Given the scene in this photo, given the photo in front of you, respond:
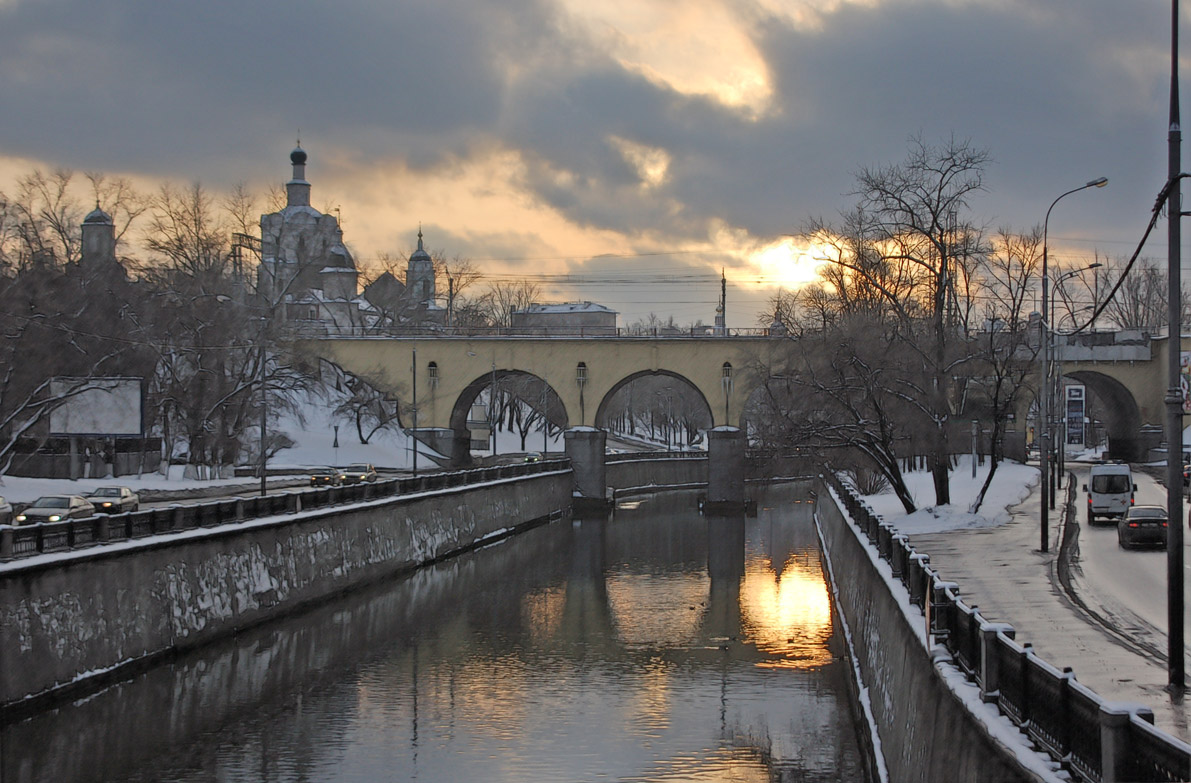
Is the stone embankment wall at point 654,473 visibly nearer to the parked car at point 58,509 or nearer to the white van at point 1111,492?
the white van at point 1111,492

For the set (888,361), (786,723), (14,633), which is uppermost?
(888,361)

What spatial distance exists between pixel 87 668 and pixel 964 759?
692 inches

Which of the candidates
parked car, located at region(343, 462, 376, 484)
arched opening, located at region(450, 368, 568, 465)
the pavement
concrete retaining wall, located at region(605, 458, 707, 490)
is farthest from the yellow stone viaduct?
the pavement

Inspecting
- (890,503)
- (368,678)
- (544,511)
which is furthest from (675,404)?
(368,678)

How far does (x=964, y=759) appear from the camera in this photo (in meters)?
11.1

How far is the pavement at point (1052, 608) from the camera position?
53.2ft

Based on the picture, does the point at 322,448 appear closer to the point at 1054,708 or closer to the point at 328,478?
the point at 328,478

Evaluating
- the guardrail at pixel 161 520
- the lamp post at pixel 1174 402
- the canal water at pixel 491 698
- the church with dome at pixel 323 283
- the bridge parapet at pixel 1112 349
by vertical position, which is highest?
the church with dome at pixel 323 283

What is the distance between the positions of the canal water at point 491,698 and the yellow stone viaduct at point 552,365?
103 feet

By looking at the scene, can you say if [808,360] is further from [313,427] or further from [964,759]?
[313,427]

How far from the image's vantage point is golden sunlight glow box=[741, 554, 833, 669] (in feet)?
100

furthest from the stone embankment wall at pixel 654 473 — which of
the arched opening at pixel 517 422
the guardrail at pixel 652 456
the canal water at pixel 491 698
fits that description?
Result: the canal water at pixel 491 698

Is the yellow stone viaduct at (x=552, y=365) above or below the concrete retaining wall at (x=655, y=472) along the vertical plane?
above

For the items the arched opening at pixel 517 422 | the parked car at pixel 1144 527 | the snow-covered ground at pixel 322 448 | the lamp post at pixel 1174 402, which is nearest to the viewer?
the lamp post at pixel 1174 402
